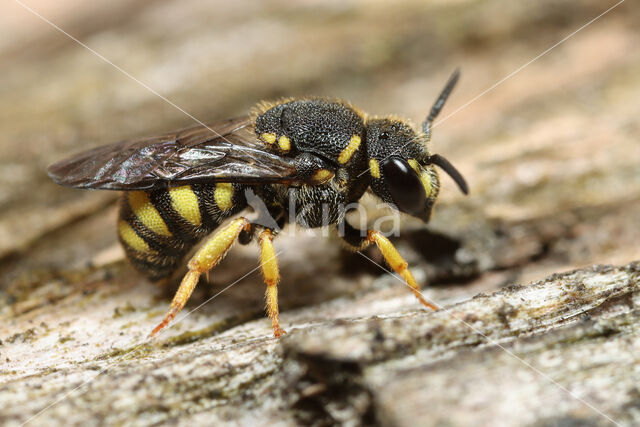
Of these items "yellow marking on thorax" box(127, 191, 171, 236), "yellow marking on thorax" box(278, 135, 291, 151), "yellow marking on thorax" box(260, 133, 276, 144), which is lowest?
"yellow marking on thorax" box(127, 191, 171, 236)

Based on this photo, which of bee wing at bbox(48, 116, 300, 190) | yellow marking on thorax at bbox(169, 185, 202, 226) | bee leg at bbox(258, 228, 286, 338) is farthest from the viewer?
yellow marking on thorax at bbox(169, 185, 202, 226)

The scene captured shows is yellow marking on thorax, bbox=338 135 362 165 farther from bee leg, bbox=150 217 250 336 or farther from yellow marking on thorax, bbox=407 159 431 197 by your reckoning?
bee leg, bbox=150 217 250 336

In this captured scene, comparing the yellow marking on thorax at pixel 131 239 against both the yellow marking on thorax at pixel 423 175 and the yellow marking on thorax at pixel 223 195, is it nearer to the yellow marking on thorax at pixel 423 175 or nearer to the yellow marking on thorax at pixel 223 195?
the yellow marking on thorax at pixel 223 195

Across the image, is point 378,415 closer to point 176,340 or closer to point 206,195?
point 176,340

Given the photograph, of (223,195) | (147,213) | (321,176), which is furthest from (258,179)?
(147,213)

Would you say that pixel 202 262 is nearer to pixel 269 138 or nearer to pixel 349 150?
pixel 269 138

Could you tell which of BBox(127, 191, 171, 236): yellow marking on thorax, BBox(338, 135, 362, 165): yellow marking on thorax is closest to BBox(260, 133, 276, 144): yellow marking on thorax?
BBox(338, 135, 362, 165): yellow marking on thorax

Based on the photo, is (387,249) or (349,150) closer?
(387,249)

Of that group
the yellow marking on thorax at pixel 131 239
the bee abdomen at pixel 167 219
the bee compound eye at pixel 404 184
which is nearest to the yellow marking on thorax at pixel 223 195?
the bee abdomen at pixel 167 219
